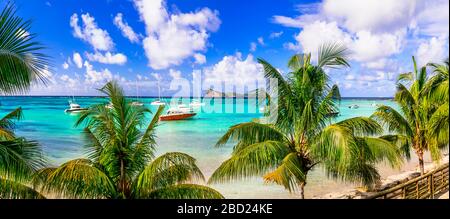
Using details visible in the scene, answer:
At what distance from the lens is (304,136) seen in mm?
4395

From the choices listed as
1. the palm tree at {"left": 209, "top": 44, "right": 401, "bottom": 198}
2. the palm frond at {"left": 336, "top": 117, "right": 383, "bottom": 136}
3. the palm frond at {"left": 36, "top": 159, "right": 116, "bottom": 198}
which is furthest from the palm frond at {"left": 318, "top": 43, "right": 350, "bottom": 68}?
the palm frond at {"left": 36, "top": 159, "right": 116, "bottom": 198}

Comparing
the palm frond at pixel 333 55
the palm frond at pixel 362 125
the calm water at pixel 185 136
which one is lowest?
the calm water at pixel 185 136

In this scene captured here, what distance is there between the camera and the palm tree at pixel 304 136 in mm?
3932

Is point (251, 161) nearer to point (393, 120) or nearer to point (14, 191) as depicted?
point (14, 191)

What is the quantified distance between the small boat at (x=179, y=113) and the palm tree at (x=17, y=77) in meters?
19.5

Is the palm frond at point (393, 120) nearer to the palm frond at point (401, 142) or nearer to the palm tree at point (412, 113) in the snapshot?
the palm tree at point (412, 113)

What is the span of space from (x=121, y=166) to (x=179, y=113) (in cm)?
2089

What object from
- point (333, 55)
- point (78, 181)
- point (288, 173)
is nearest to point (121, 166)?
point (78, 181)

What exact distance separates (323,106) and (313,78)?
1.36 feet

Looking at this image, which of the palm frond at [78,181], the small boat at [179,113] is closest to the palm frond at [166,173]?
the palm frond at [78,181]

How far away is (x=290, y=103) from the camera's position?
4496 millimetres

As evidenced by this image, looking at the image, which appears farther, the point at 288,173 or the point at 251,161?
the point at 251,161

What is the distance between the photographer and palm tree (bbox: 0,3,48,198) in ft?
8.21
